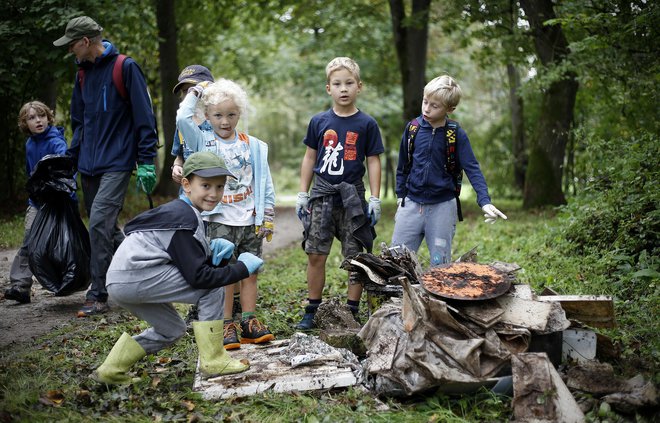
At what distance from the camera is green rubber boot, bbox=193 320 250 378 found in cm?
393

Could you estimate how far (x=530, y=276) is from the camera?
6.30m

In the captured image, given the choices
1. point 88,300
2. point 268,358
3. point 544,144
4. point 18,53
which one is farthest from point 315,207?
point 544,144

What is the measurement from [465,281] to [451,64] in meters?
18.7

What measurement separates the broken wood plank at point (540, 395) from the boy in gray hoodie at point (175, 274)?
167 centimetres

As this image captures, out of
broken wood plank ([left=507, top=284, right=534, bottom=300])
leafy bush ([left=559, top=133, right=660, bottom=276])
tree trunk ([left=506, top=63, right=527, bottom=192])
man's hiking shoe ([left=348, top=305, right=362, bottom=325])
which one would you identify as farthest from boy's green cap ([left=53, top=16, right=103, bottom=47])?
tree trunk ([left=506, top=63, right=527, bottom=192])

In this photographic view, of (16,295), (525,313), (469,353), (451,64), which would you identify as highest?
(451,64)

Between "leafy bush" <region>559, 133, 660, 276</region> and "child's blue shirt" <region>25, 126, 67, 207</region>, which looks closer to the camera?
"leafy bush" <region>559, 133, 660, 276</region>

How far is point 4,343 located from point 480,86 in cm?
2519

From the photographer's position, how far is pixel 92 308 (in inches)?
234

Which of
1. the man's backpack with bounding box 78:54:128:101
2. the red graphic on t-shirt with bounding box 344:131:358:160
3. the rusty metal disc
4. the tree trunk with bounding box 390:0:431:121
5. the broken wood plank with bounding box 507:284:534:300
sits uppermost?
the tree trunk with bounding box 390:0:431:121

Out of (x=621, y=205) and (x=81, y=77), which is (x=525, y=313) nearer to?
(x=621, y=205)

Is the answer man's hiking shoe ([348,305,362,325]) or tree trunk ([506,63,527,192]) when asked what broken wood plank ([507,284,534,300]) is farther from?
tree trunk ([506,63,527,192])

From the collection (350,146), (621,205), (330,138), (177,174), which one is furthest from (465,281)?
(621,205)

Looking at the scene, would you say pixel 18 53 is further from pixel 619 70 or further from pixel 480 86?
pixel 480 86
